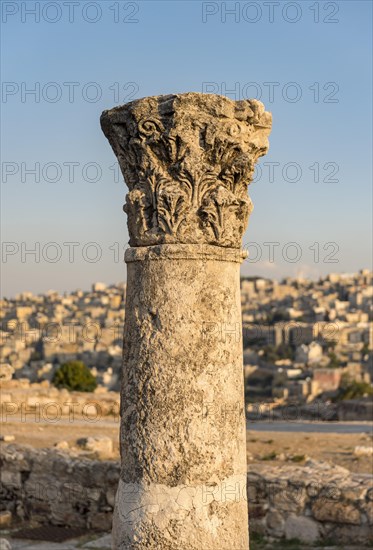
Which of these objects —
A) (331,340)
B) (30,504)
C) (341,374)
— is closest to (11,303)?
(331,340)

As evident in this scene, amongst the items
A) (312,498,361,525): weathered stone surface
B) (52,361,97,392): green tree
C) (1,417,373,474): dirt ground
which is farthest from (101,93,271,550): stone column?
(52,361,97,392): green tree

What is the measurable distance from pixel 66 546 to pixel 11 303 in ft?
376

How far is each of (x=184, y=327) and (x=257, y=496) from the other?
17.1 feet

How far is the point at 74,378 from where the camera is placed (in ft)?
108

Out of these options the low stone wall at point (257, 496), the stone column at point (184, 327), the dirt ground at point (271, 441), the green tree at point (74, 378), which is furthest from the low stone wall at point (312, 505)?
the green tree at point (74, 378)

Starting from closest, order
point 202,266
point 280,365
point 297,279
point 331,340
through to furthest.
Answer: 1. point 202,266
2. point 280,365
3. point 331,340
4. point 297,279

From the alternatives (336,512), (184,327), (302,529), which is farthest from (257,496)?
(184,327)

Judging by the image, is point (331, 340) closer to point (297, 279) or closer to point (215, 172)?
point (297, 279)

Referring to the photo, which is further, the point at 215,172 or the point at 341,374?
the point at 341,374

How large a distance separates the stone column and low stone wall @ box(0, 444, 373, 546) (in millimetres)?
4401

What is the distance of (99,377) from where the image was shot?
60906 mm

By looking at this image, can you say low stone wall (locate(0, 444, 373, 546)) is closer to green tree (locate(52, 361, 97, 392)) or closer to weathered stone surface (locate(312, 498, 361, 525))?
weathered stone surface (locate(312, 498, 361, 525))

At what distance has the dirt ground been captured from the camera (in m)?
13.7

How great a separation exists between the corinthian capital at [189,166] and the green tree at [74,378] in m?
27.8
